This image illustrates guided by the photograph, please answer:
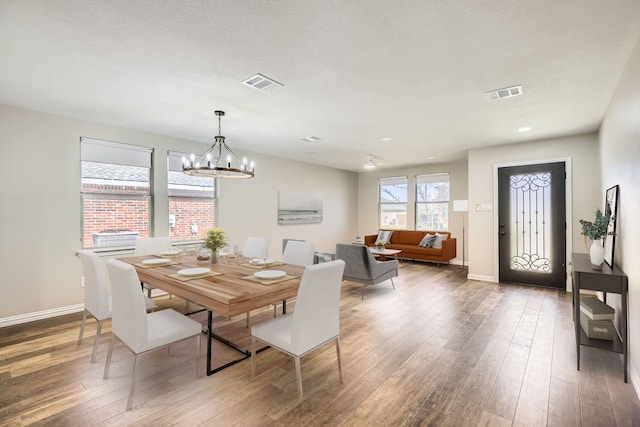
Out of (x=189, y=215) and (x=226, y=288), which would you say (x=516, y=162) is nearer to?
(x=226, y=288)

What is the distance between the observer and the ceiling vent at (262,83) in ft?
9.12

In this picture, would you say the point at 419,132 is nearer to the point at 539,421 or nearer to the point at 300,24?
the point at 300,24

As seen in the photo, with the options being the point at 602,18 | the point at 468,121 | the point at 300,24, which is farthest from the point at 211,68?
the point at 468,121

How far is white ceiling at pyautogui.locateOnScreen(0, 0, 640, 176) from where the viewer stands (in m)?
1.88

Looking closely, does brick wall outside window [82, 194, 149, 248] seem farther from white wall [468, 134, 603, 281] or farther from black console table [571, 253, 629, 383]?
white wall [468, 134, 603, 281]

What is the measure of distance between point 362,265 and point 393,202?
180 inches

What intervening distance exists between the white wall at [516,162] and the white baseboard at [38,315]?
21.3 feet

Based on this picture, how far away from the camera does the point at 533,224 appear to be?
5.17 m

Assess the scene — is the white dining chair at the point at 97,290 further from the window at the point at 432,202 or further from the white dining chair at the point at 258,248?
the window at the point at 432,202

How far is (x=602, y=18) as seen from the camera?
1.94 meters

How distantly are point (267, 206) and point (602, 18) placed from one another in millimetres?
5536

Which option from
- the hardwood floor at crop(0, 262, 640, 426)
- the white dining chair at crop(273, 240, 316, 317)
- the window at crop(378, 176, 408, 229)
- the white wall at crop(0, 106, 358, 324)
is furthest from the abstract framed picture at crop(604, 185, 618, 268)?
the white wall at crop(0, 106, 358, 324)

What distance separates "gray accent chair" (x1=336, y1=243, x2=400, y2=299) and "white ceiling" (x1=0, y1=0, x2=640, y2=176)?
6.11 ft

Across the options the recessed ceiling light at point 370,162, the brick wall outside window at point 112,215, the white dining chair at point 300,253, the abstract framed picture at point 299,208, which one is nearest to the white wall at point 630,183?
the white dining chair at point 300,253
